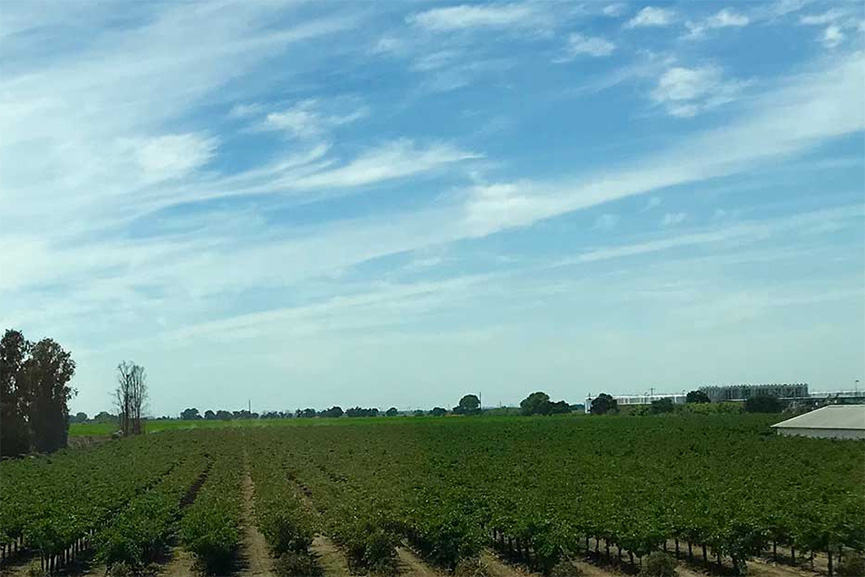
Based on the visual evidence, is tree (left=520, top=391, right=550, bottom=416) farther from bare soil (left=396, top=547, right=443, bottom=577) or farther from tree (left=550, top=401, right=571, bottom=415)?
bare soil (left=396, top=547, right=443, bottom=577)

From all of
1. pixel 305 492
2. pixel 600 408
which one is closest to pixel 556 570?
pixel 305 492

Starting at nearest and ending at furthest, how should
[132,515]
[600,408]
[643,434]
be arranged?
[132,515]
[643,434]
[600,408]

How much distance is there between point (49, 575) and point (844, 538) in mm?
18821

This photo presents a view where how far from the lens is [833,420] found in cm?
6444

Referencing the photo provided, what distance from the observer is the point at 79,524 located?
2236 centimetres

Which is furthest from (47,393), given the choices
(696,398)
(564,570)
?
(696,398)

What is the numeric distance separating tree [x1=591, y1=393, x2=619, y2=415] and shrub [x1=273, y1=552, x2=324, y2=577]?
110674 millimetres

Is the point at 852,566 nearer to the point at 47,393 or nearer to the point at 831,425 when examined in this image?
the point at 831,425

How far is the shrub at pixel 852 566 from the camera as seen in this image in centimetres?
1908

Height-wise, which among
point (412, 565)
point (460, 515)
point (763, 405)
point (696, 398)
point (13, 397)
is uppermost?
point (13, 397)

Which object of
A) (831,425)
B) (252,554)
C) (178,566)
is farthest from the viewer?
(831,425)

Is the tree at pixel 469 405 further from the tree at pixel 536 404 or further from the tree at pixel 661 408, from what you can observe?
the tree at pixel 661 408

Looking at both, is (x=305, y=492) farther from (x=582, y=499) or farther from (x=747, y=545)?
(x=747, y=545)

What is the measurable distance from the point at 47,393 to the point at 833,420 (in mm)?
62511
